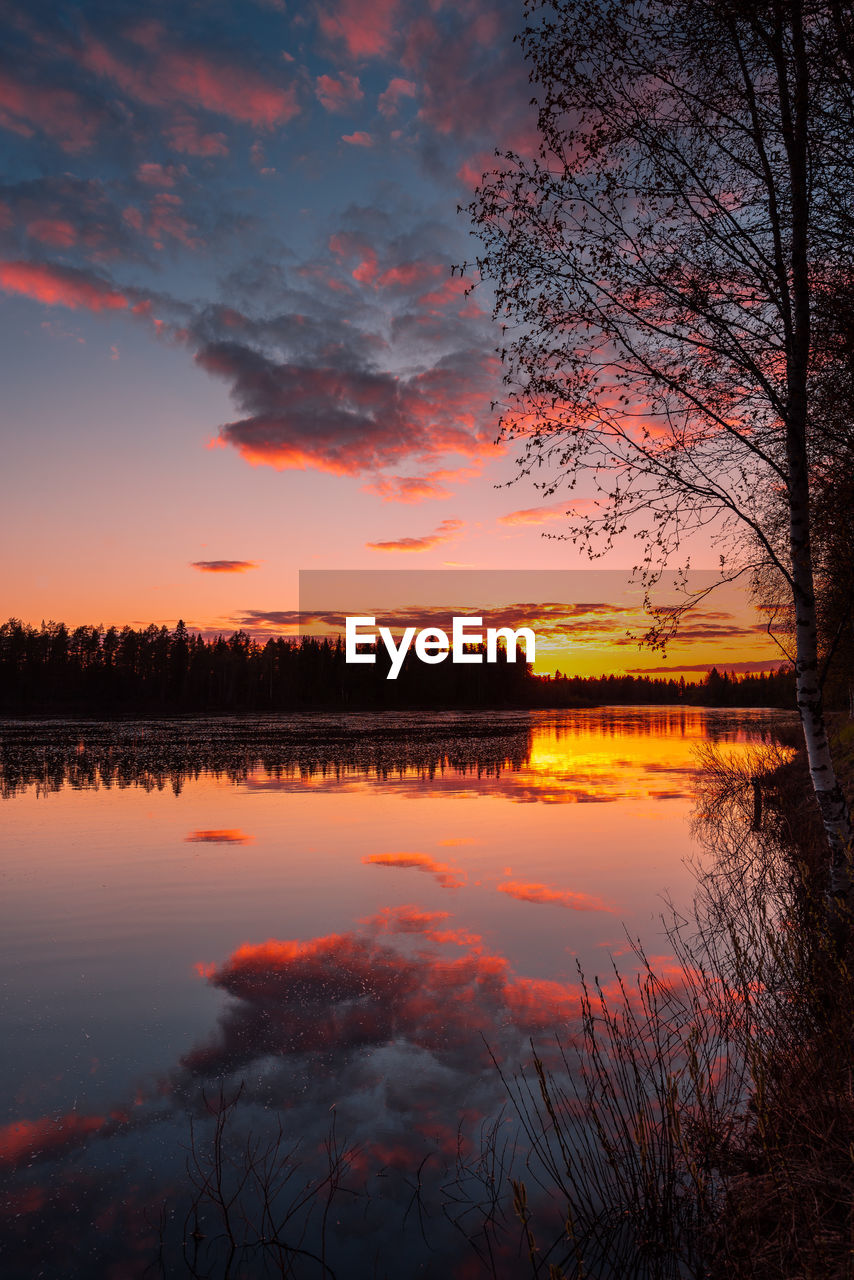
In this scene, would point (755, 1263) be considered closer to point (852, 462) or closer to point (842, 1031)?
point (842, 1031)

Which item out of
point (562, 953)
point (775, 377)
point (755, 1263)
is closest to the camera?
point (755, 1263)

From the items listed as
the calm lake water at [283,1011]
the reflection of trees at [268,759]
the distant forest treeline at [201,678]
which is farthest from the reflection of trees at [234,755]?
the distant forest treeline at [201,678]

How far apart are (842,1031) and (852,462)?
665cm

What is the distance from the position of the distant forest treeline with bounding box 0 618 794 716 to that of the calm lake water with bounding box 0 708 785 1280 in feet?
313

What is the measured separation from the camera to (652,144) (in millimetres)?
9031

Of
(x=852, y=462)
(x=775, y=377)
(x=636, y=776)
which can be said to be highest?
(x=775, y=377)

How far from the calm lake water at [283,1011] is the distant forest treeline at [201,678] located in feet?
313

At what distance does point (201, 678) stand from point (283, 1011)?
418 ft

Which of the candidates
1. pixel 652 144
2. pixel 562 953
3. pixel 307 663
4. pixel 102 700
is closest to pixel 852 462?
pixel 652 144

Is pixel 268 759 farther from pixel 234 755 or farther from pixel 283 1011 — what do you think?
pixel 283 1011

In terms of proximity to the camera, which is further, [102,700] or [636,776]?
[102,700]

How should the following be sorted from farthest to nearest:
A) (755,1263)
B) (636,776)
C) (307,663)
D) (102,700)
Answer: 1. (307,663)
2. (102,700)
3. (636,776)
4. (755,1263)

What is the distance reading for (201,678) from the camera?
13100 centimetres

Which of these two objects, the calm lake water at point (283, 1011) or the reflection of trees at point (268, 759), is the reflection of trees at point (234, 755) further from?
the calm lake water at point (283, 1011)
